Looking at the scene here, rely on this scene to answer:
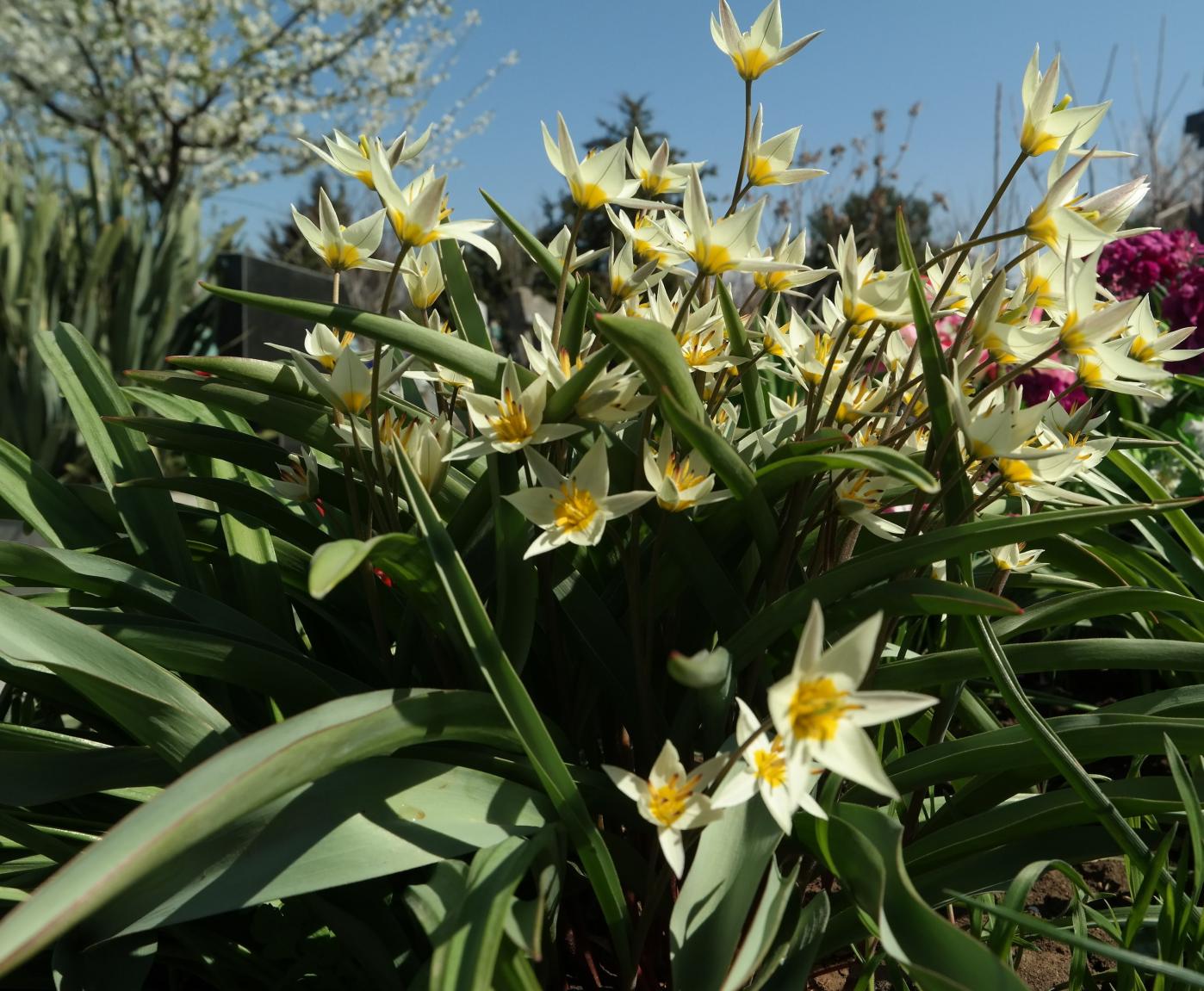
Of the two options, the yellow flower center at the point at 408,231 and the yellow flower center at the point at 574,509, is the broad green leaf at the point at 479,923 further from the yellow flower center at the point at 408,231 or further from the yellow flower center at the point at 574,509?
the yellow flower center at the point at 408,231

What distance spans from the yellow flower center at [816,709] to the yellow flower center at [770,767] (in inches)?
2.9

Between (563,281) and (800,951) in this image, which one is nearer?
(800,951)

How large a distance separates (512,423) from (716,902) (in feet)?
1.38

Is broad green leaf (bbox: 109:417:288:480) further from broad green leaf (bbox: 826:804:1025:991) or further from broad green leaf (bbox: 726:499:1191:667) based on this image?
broad green leaf (bbox: 826:804:1025:991)

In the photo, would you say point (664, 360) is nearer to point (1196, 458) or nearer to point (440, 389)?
point (440, 389)

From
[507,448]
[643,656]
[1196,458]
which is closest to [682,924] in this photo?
[643,656]

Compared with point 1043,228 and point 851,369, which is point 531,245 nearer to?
point 851,369

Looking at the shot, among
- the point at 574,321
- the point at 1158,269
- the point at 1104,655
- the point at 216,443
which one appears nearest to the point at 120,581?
the point at 216,443

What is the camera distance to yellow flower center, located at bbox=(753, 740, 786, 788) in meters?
0.66

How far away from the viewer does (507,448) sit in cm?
81

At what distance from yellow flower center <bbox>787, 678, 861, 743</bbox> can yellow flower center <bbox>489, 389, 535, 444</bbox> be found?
342 millimetres

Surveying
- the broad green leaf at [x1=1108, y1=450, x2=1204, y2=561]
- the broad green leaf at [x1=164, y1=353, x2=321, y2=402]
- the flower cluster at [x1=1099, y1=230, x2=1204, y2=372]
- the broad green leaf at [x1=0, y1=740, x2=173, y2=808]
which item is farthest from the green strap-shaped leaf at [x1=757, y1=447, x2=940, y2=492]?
the flower cluster at [x1=1099, y1=230, x2=1204, y2=372]

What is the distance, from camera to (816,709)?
593 mm

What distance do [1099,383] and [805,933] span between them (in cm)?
54
